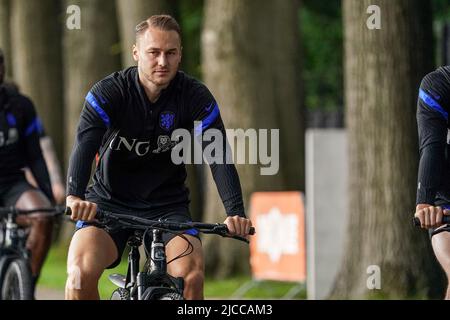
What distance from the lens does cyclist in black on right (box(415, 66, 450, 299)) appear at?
7.43m

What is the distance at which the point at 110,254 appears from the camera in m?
7.57

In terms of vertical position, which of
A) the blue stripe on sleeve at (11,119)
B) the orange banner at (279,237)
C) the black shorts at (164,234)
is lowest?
the orange banner at (279,237)

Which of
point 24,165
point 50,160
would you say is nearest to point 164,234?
point 24,165

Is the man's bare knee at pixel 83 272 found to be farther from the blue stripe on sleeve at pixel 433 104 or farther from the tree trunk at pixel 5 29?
the tree trunk at pixel 5 29

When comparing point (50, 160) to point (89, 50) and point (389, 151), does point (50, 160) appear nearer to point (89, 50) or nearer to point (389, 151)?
point (389, 151)

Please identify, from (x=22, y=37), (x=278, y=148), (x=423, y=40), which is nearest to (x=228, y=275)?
(x=278, y=148)

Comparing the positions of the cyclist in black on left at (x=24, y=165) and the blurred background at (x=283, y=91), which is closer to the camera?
the cyclist in black on left at (x=24, y=165)

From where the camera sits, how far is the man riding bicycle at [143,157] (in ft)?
24.4

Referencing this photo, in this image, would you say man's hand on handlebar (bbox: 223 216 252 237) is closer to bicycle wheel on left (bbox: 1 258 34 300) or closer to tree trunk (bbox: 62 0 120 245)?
bicycle wheel on left (bbox: 1 258 34 300)

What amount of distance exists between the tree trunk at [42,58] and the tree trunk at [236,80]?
7.95 meters

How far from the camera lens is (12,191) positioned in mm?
11602

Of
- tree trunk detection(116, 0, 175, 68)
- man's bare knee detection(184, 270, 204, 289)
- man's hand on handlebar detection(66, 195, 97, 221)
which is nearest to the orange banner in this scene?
tree trunk detection(116, 0, 175, 68)

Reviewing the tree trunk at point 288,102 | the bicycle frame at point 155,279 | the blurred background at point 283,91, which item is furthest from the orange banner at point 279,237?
the bicycle frame at point 155,279

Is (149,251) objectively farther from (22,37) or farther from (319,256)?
(22,37)
